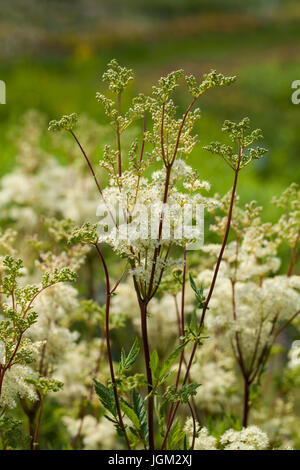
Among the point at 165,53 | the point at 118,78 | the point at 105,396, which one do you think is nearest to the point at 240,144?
Result: the point at 118,78

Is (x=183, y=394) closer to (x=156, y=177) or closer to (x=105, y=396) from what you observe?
(x=105, y=396)

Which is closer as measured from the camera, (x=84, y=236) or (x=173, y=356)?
(x=84, y=236)

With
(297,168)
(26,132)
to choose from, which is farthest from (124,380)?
(297,168)

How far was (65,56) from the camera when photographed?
13195 millimetres

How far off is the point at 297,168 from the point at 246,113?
221 cm

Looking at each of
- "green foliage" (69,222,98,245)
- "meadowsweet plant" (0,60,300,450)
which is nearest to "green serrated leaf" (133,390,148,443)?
"meadowsweet plant" (0,60,300,450)

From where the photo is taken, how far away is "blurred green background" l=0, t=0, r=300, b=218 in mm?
9156

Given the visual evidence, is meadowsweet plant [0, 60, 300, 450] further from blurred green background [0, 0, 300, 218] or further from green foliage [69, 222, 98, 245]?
blurred green background [0, 0, 300, 218]

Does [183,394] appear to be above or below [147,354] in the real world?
below

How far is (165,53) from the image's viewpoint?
13133mm

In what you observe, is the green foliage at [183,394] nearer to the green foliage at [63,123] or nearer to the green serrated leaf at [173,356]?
the green serrated leaf at [173,356]

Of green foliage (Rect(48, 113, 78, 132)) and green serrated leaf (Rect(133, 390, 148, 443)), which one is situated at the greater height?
green foliage (Rect(48, 113, 78, 132))

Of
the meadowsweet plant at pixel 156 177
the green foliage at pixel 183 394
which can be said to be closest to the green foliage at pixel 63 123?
the meadowsweet plant at pixel 156 177
